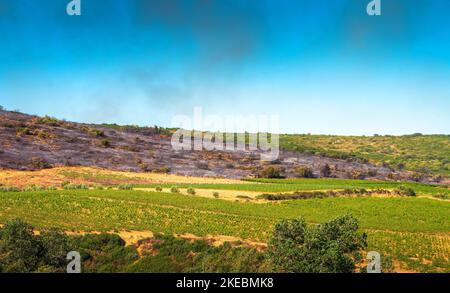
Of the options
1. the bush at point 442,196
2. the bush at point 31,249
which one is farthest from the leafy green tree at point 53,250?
the bush at point 442,196

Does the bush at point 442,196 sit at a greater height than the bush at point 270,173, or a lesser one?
lesser

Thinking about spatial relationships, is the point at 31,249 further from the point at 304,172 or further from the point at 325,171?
the point at 325,171

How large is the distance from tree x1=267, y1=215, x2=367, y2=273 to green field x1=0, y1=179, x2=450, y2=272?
264 inches

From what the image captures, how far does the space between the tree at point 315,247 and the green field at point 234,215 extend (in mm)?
6694

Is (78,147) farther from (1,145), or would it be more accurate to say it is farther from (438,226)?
(438,226)

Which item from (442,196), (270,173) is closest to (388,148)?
(270,173)

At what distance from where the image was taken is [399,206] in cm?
6109

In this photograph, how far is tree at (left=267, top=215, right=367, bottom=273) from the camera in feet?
101

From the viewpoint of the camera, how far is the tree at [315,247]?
30.8 metres

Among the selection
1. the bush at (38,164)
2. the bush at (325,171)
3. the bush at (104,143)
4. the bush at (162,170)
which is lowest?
the bush at (325,171)

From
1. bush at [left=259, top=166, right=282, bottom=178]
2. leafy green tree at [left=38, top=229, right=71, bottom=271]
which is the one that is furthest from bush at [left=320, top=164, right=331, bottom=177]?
leafy green tree at [left=38, top=229, right=71, bottom=271]

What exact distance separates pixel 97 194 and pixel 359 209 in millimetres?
29493

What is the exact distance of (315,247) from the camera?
32.1m

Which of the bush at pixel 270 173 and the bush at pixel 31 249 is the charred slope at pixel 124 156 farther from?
the bush at pixel 31 249
